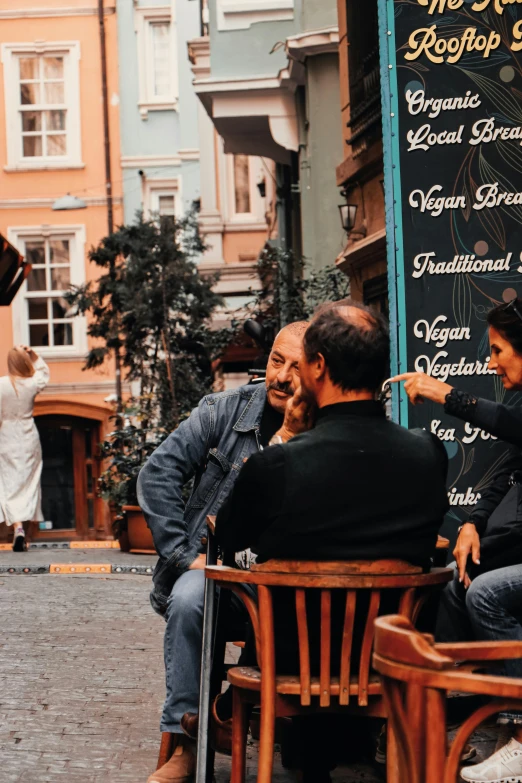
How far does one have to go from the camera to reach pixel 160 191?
29.5m

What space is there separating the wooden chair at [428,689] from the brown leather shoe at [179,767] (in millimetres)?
2095

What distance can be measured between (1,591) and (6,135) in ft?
68.2

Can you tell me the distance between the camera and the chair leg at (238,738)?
3688 millimetres

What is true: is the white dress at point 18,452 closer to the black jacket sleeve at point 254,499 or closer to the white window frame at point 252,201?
the black jacket sleeve at point 254,499

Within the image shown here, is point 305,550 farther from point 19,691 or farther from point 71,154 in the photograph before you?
point 71,154

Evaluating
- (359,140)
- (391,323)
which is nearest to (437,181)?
(391,323)

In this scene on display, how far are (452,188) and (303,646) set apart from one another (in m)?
3.55

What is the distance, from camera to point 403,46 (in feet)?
21.4

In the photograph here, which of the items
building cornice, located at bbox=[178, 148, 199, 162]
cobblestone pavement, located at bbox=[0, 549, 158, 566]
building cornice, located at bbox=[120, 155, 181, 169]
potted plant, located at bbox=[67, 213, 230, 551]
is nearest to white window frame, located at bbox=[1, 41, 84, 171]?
building cornice, located at bbox=[120, 155, 181, 169]

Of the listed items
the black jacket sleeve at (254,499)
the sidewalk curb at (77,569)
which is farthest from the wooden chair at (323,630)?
the sidewalk curb at (77,569)

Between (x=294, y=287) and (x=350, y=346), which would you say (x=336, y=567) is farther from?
(x=294, y=287)

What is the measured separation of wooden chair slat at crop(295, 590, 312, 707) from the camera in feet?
11.3

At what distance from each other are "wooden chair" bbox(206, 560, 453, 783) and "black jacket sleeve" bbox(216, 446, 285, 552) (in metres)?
0.10

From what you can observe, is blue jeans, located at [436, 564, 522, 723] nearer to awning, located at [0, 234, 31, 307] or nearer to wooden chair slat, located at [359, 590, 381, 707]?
wooden chair slat, located at [359, 590, 381, 707]
